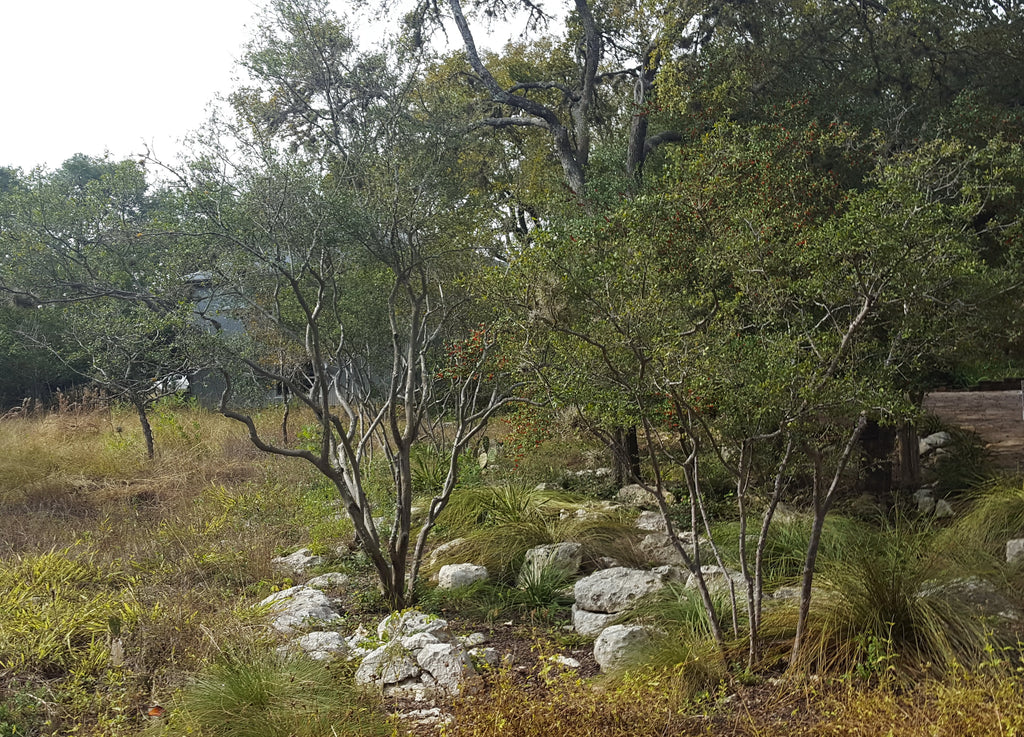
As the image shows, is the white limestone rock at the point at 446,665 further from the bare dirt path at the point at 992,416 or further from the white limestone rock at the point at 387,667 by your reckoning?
the bare dirt path at the point at 992,416

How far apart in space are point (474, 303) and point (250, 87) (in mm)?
3223

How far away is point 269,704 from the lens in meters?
3.80

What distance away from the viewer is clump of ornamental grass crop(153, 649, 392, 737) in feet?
11.8

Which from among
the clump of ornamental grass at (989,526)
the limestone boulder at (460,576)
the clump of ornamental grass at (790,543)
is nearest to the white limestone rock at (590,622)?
the limestone boulder at (460,576)

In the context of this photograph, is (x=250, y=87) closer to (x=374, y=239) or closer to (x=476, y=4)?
(x=374, y=239)

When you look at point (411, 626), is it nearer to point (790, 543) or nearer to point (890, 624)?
point (890, 624)

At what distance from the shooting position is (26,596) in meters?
5.57

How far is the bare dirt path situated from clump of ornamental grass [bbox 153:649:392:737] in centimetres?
769

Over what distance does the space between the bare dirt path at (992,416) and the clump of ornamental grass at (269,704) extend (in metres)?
7.69

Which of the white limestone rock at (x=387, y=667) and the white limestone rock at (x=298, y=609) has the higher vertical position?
the white limestone rock at (x=298, y=609)

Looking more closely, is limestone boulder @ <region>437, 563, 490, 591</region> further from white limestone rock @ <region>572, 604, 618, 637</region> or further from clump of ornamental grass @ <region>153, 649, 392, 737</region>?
clump of ornamental grass @ <region>153, 649, 392, 737</region>

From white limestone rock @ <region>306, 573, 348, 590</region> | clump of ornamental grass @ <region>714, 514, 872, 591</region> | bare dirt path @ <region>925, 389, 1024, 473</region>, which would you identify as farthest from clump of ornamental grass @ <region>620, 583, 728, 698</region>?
bare dirt path @ <region>925, 389, 1024, 473</region>

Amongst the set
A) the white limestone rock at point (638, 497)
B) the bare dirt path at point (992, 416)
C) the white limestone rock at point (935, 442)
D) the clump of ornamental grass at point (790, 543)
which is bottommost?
the bare dirt path at point (992, 416)

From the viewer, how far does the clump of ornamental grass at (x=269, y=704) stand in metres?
3.60
